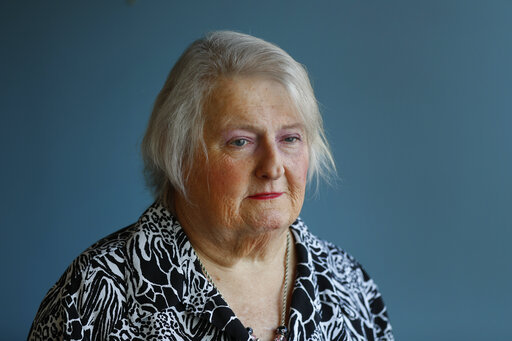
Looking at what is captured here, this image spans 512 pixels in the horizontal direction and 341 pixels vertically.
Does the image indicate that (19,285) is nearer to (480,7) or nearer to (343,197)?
(343,197)

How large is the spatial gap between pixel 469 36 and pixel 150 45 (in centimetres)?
151

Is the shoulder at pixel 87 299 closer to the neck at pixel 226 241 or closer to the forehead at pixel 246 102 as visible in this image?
the neck at pixel 226 241

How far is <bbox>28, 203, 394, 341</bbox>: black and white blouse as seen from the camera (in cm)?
138

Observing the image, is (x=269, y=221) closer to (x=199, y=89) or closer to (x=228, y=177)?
(x=228, y=177)

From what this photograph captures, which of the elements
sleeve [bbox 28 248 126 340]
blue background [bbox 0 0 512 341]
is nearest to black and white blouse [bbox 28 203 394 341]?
sleeve [bbox 28 248 126 340]

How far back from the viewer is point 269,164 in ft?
4.67

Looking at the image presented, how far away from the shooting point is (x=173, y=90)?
4.89ft

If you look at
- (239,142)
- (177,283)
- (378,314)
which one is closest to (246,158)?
(239,142)

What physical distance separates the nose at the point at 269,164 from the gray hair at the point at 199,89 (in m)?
0.13

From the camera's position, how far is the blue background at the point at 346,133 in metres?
2.76

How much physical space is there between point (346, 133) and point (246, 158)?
5.22ft

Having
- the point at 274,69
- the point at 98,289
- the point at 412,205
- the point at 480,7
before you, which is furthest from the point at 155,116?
the point at 480,7

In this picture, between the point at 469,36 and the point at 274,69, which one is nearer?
the point at 274,69

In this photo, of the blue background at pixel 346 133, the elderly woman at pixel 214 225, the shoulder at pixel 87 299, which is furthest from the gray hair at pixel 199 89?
the blue background at pixel 346 133
